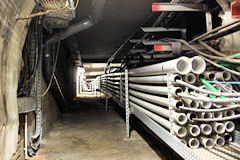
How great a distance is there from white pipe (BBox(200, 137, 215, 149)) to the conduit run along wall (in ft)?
5.30

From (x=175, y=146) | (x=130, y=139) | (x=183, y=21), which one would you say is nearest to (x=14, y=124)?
(x=175, y=146)

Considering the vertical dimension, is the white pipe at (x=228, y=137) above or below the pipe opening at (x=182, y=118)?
below

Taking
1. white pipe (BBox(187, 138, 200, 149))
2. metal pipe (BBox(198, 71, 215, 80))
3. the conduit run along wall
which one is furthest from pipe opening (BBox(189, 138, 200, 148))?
the conduit run along wall

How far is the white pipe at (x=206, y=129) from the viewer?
128 centimetres

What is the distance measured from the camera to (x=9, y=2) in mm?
1180

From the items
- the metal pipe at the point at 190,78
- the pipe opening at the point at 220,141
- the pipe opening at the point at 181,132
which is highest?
the metal pipe at the point at 190,78

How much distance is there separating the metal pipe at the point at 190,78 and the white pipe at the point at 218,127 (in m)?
0.40

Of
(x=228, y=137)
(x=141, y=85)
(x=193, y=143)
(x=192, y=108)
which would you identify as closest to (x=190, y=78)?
(x=192, y=108)

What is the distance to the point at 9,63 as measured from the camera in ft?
4.34

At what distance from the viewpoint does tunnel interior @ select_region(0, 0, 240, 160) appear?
4.20 feet

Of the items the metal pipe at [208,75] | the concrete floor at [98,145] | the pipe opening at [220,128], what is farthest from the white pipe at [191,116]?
the concrete floor at [98,145]

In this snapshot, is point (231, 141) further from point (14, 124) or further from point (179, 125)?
point (14, 124)

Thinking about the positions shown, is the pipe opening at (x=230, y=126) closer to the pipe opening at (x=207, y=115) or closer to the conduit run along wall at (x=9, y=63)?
the pipe opening at (x=207, y=115)

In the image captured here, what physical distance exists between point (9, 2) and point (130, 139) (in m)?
2.66
